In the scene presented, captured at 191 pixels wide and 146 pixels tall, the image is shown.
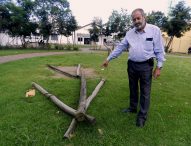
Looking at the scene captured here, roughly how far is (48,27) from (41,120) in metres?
28.1

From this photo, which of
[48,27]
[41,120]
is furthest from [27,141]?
[48,27]

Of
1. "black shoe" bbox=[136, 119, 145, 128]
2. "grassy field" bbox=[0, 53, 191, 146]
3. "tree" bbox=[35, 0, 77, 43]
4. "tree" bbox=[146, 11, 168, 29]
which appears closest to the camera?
"grassy field" bbox=[0, 53, 191, 146]

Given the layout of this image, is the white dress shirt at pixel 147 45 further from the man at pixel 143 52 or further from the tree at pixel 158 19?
the tree at pixel 158 19

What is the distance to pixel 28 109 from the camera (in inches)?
201

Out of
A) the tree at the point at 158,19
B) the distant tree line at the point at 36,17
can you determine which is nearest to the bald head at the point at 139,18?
the distant tree line at the point at 36,17

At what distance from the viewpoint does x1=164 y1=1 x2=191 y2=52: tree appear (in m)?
35.1

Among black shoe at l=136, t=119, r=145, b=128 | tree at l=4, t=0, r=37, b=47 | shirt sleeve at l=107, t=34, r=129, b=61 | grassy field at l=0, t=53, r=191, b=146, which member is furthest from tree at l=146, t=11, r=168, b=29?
black shoe at l=136, t=119, r=145, b=128

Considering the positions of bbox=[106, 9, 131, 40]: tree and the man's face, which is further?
bbox=[106, 9, 131, 40]: tree

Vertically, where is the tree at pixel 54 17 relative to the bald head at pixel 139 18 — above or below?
above

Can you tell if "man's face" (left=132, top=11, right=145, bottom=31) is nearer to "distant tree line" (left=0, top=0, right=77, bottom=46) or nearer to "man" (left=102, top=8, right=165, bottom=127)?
"man" (left=102, top=8, right=165, bottom=127)

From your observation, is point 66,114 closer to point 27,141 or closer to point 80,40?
point 27,141

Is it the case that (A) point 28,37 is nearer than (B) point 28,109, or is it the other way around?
(B) point 28,109

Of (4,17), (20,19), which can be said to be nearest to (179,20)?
(20,19)

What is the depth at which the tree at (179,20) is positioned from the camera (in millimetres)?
35062
